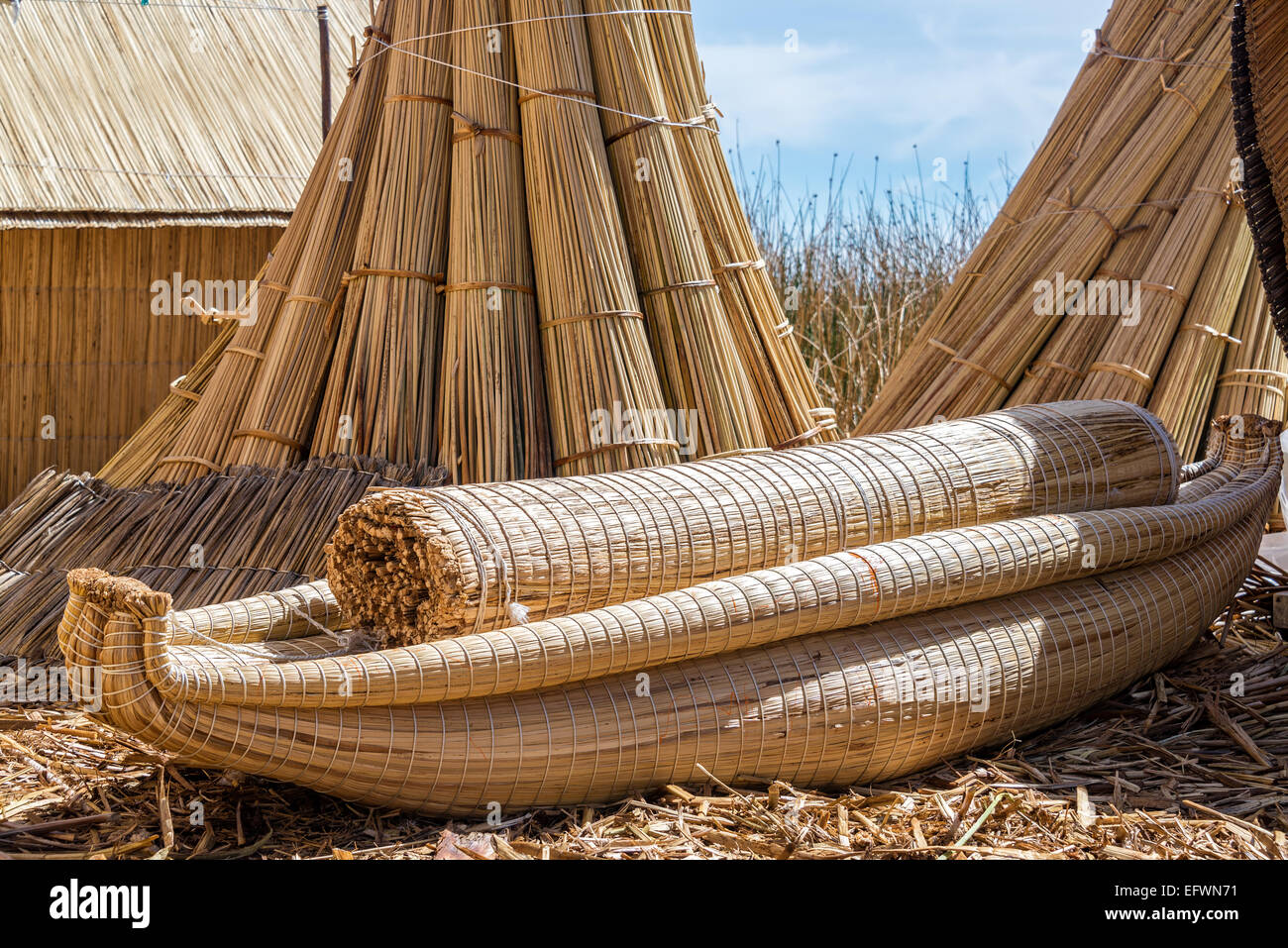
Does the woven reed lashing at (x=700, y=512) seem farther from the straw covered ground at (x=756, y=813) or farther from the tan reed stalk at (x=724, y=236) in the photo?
the tan reed stalk at (x=724, y=236)

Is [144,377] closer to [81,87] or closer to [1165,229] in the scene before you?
[81,87]

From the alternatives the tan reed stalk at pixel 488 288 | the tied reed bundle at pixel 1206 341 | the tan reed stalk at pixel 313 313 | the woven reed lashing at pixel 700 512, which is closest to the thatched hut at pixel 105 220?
the tan reed stalk at pixel 313 313

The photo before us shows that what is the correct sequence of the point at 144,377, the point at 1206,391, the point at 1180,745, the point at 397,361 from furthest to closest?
the point at 144,377, the point at 1206,391, the point at 397,361, the point at 1180,745

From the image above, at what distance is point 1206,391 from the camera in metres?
3.35

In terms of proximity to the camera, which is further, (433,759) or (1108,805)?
(1108,805)

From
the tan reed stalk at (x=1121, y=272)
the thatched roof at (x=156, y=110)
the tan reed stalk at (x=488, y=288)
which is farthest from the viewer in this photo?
the thatched roof at (x=156, y=110)

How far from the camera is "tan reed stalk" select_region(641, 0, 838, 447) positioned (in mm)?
2822

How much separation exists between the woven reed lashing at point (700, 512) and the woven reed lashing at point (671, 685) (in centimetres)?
11

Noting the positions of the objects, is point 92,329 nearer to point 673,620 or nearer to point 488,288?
point 488,288

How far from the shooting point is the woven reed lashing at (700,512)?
1734 mm
